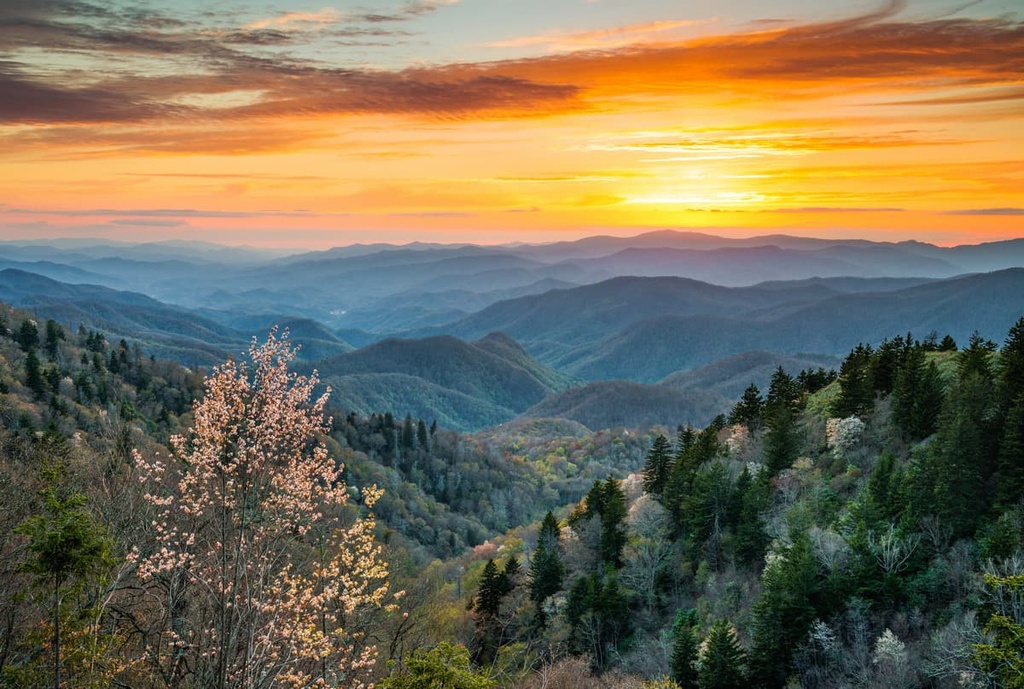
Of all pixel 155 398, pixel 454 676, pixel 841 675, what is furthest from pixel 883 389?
pixel 155 398

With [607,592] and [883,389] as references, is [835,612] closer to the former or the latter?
[607,592]

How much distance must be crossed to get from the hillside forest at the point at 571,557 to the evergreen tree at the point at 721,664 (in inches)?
5.0

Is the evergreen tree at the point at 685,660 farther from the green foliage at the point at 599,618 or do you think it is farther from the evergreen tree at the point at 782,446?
the evergreen tree at the point at 782,446

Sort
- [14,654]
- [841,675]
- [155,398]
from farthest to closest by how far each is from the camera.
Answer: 1. [155,398]
2. [841,675]
3. [14,654]

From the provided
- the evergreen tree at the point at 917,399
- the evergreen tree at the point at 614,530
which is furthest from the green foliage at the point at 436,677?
the evergreen tree at the point at 917,399

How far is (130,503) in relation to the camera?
23250 millimetres

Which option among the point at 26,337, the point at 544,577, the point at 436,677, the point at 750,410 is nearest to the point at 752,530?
the point at 544,577

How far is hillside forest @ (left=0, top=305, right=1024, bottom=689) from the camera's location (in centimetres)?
1405

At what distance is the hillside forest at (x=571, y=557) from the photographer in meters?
14.1

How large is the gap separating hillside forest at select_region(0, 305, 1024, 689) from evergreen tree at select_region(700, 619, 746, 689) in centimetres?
13

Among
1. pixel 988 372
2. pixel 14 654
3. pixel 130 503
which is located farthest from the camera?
pixel 988 372

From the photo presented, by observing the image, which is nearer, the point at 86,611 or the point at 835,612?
the point at 86,611

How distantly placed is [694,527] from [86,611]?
4623cm

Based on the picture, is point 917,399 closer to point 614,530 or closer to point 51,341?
point 614,530
